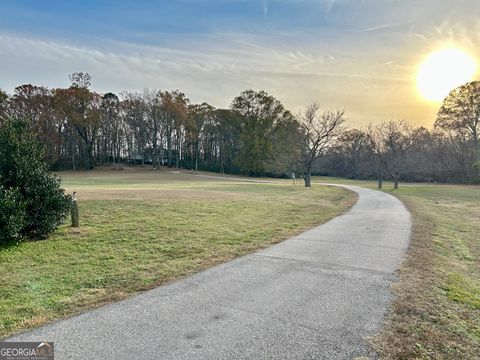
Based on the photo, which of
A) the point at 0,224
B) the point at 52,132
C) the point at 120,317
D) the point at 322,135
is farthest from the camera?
the point at 52,132

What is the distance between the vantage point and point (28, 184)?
6824 mm

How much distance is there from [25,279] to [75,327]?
2.21 m

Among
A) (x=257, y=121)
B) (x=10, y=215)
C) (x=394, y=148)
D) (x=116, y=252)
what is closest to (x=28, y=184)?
(x=10, y=215)

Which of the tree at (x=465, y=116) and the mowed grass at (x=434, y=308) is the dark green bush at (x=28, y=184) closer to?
the mowed grass at (x=434, y=308)

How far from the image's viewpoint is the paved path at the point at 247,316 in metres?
2.86

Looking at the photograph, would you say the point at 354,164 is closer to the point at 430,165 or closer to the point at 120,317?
the point at 430,165

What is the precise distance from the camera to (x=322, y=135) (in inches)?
1275

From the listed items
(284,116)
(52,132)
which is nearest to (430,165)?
(284,116)

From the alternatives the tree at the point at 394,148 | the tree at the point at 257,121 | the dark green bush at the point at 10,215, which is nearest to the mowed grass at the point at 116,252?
the dark green bush at the point at 10,215

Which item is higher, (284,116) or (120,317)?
(284,116)

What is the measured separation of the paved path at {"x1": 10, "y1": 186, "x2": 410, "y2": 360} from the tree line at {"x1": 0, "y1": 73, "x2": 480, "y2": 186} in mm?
33608

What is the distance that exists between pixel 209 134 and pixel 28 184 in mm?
57949

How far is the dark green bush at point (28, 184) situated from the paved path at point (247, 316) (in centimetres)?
414

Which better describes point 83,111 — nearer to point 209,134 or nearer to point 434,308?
point 209,134
